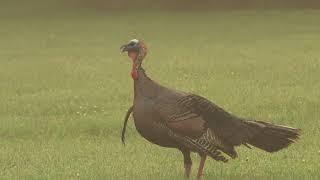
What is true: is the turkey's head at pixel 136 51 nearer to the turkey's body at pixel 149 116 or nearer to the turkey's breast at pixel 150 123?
the turkey's body at pixel 149 116

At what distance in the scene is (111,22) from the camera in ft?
141

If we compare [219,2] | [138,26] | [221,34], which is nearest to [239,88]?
[221,34]

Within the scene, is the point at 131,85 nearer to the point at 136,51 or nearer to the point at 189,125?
the point at 136,51

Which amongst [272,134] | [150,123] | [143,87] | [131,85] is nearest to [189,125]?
[150,123]

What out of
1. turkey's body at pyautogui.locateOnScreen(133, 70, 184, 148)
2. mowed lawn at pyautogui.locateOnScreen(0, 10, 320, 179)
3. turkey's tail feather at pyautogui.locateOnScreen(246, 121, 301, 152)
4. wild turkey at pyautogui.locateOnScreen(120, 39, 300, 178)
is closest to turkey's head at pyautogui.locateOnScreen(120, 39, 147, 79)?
wild turkey at pyautogui.locateOnScreen(120, 39, 300, 178)

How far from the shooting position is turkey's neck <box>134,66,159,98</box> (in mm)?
10219

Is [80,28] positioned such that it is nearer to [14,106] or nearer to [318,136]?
[14,106]

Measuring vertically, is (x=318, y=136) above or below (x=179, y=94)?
below

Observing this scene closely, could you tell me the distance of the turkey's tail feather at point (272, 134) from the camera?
10.4 meters

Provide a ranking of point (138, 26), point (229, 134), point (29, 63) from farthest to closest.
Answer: point (138, 26) < point (29, 63) < point (229, 134)

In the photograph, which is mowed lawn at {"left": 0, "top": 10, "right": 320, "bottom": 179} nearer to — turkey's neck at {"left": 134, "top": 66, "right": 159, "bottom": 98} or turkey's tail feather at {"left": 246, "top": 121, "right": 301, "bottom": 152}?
turkey's tail feather at {"left": 246, "top": 121, "right": 301, "bottom": 152}

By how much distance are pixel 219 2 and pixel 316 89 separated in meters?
30.4

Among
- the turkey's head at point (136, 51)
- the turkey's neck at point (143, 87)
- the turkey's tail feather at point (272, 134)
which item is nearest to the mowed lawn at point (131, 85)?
the turkey's tail feather at point (272, 134)

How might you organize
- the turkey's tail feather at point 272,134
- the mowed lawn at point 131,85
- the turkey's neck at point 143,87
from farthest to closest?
1. the mowed lawn at point 131,85
2. the turkey's tail feather at point 272,134
3. the turkey's neck at point 143,87
